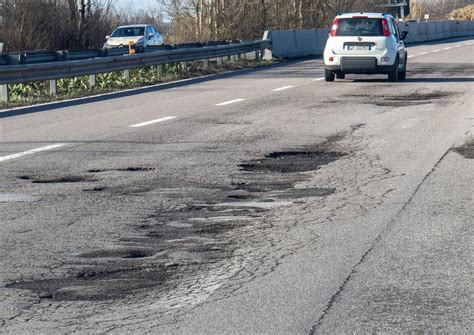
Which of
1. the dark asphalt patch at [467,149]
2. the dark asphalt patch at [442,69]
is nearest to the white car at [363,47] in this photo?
the dark asphalt patch at [442,69]

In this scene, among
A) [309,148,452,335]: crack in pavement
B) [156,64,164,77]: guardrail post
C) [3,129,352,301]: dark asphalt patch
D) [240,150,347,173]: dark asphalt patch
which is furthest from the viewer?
[156,64,164,77]: guardrail post

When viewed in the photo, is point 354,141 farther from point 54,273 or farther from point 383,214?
point 54,273

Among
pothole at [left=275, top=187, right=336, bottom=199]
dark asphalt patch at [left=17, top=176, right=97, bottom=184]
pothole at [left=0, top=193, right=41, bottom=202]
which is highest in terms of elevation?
pothole at [left=0, top=193, right=41, bottom=202]

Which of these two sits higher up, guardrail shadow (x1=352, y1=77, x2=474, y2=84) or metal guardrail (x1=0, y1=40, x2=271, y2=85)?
metal guardrail (x1=0, y1=40, x2=271, y2=85)

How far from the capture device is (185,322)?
5.25m

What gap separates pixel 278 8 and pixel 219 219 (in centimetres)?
4772

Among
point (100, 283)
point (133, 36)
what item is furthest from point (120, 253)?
point (133, 36)

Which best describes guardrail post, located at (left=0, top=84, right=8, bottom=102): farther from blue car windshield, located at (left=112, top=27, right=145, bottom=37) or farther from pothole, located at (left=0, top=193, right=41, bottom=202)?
blue car windshield, located at (left=112, top=27, right=145, bottom=37)

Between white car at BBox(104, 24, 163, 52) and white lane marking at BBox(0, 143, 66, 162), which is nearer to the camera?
white lane marking at BBox(0, 143, 66, 162)

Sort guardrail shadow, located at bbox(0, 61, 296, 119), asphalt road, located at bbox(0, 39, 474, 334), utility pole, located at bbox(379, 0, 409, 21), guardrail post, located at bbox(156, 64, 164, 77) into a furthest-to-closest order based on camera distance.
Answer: utility pole, located at bbox(379, 0, 409, 21)
guardrail post, located at bbox(156, 64, 164, 77)
guardrail shadow, located at bbox(0, 61, 296, 119)
asphalt road, located at bbox(0, 39, 474, 334)

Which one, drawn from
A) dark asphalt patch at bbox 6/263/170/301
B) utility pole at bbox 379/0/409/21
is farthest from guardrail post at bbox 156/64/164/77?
utility pole at bbox 379/0/409/21

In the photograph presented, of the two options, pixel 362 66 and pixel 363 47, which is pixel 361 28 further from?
pixel 362 66

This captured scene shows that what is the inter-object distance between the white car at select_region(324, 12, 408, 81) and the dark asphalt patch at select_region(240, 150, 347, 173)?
40.7 ft

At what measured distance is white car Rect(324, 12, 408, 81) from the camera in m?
24.1
